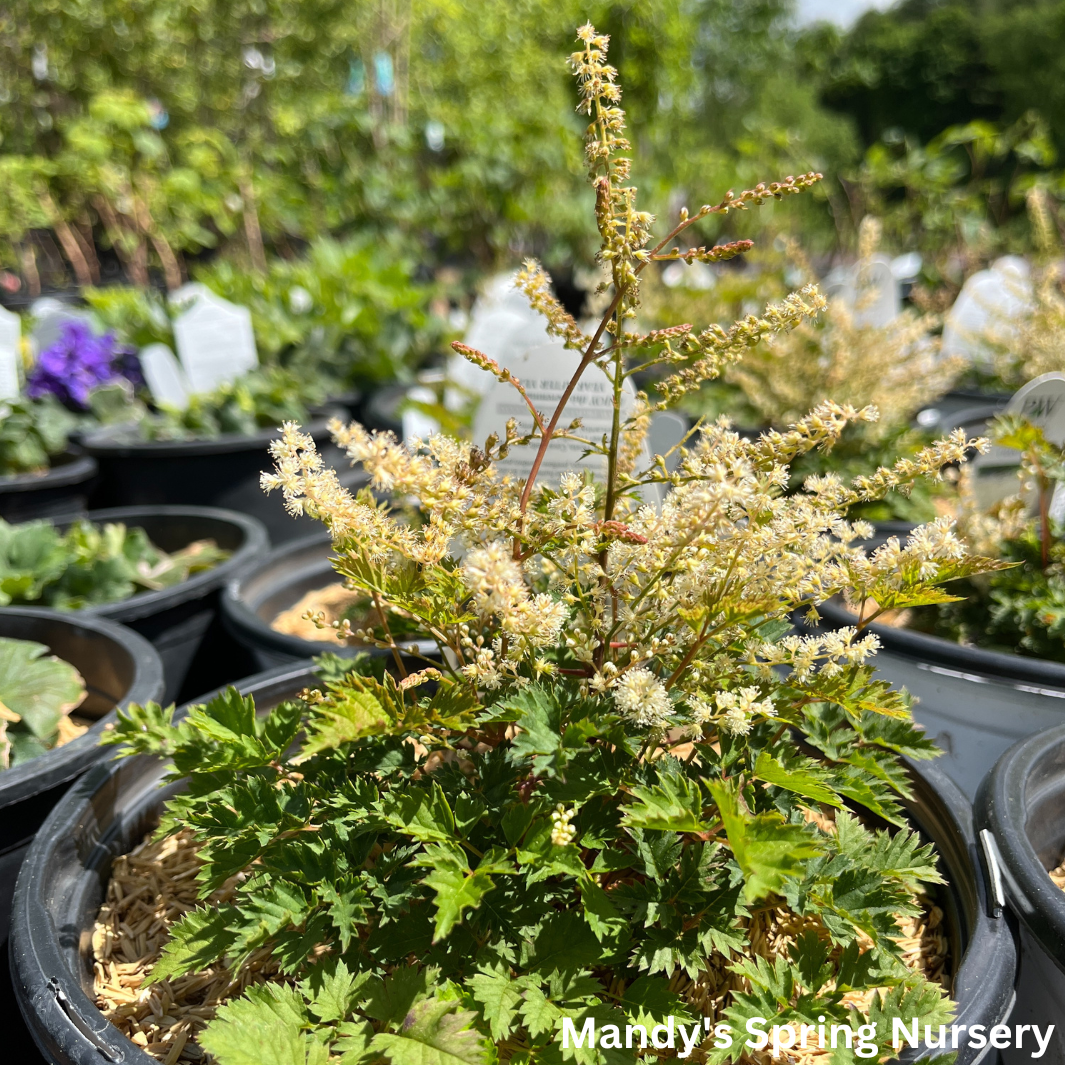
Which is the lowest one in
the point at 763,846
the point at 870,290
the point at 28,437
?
the point at 763,846

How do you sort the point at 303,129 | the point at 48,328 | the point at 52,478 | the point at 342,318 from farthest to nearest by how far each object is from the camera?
the point at 303,129
the point at 342,318
the point at 48,328
the point at 52,478

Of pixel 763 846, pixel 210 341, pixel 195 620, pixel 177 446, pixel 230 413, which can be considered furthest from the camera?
pixel 210 341

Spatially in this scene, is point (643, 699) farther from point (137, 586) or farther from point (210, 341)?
→ point (210, 341)

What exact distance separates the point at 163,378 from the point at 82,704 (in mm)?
1898

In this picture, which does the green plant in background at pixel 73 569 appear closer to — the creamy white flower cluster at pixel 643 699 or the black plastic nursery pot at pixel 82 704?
the black plastic nursery pot at pixel 82 704

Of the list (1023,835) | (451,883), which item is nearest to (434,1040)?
(451,883)

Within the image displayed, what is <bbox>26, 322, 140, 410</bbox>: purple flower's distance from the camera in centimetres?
354

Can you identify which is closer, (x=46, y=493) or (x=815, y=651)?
(x=815, y=651)

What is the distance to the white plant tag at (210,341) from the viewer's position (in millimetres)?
3369

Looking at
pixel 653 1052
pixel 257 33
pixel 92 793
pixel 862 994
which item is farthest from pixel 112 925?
pixel 257 33

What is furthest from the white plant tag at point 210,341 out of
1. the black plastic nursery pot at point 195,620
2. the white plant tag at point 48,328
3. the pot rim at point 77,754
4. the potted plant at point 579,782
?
the potted plant at point 579,782

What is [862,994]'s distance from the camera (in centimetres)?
109

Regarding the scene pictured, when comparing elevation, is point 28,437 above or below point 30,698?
above

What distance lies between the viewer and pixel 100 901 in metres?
1.23
